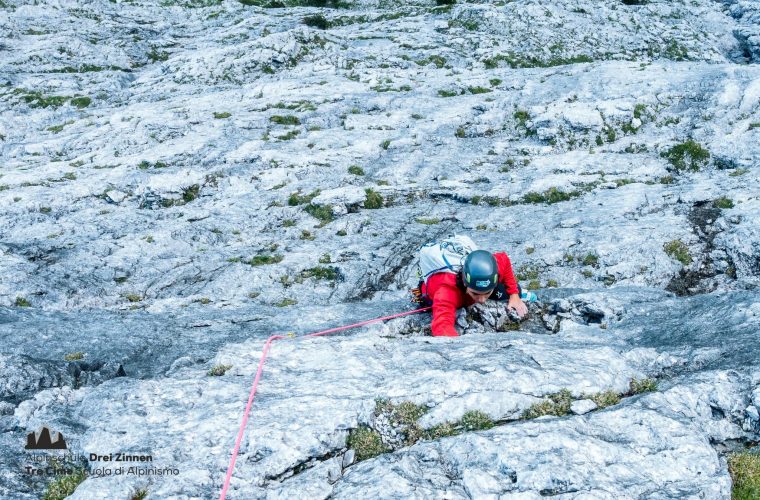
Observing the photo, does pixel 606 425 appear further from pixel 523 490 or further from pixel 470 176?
pixel 470 176

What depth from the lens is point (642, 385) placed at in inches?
302

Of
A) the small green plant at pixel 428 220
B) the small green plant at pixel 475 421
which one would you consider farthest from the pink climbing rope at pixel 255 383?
the small green plant at pixel 428 220

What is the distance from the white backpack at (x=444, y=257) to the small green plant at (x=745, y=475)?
5.59m

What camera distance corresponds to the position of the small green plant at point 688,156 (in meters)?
22.4

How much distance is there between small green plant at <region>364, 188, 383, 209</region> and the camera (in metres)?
22.5

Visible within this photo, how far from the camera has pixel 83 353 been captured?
972 centimetres

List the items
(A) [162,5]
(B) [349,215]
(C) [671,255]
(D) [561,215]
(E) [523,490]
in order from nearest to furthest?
(E) [523,490] → (C) [671,255] → (D) [561,215] → (B) [349,215] → (A) [162,5]

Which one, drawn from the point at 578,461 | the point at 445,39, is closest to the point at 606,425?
the point at 578,461

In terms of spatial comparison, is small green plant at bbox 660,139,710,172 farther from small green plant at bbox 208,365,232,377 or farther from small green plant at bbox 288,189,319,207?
small green plant at bbox 208,365,232,377

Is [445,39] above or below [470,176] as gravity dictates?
above

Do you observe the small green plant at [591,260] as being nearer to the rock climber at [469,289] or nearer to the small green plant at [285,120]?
the rock climber at [469,289]

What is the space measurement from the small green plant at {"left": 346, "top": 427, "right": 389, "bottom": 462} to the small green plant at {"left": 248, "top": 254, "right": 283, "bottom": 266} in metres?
12.3

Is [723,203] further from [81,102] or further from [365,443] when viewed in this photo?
[81,102]

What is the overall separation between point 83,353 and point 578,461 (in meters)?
9.50
